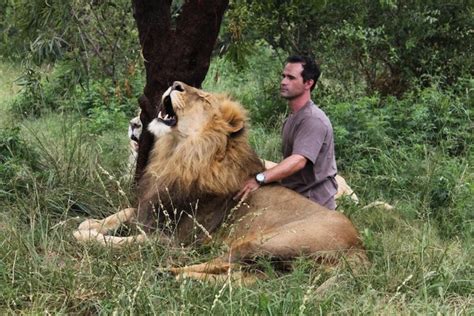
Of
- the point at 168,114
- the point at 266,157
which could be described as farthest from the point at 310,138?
the point at 266,157

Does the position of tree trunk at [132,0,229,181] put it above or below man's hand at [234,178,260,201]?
above

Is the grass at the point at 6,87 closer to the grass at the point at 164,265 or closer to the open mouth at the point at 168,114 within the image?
the grass at the point at 164,265

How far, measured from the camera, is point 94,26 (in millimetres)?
8742

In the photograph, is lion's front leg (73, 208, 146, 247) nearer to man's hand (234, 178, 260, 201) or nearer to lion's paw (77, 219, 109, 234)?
lion's paw (77, 219, 109, 234)

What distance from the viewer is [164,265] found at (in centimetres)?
421

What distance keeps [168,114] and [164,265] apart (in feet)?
3.74

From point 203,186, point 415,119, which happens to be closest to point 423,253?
point 203,186

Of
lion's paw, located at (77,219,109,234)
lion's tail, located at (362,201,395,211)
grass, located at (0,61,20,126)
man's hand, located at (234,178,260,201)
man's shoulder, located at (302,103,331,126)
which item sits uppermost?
man's shoulder, located at (302,103,331,126)

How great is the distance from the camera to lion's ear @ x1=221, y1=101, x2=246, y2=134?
4812mm

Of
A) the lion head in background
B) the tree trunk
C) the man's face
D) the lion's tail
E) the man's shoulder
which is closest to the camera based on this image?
the lion head in background

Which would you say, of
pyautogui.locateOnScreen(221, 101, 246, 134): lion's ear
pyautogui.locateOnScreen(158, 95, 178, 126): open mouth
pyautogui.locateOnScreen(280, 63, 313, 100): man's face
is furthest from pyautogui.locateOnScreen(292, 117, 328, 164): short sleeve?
pyautogui.locateOnScreen(158, 95, 178, 126): open mouth

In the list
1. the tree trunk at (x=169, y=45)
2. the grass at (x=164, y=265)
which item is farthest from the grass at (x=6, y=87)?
the grass at (x=164, y=265)

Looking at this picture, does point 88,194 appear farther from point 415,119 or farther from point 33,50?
point 415,119

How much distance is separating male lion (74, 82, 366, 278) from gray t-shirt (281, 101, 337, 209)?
0.43 metres
